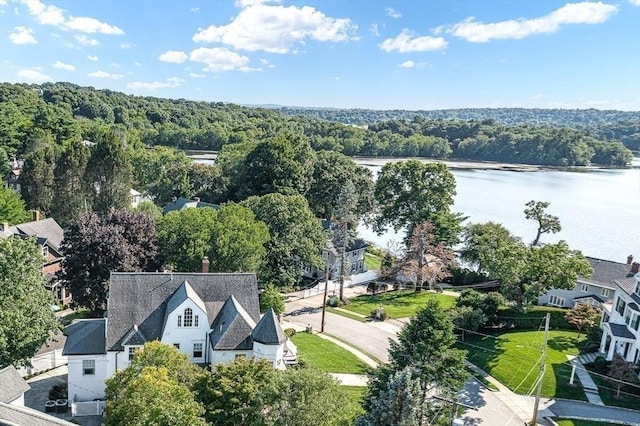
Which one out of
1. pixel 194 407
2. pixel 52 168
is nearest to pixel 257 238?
pixel 194 407

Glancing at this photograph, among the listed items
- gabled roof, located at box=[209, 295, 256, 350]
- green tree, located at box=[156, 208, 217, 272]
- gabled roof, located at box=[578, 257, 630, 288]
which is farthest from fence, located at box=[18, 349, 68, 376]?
gabled roof, located at box=[578, 257, 630, 288]

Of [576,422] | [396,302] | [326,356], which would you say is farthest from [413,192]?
[576,422]

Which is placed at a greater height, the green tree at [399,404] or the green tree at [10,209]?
the green tree at [10,209]

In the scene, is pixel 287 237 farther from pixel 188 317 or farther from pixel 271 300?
pixel 188 317

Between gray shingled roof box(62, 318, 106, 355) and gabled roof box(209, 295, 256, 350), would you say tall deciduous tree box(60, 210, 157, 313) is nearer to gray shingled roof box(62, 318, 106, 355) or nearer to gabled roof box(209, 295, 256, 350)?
gray shingled roof box(62, 318, 106, 355)

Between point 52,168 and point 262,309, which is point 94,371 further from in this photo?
point 52,168

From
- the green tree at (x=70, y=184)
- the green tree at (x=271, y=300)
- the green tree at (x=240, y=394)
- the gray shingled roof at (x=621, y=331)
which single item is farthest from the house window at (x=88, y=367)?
the green tree at (x=70, y=184)

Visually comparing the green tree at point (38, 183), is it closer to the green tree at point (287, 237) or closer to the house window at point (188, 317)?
the green tree at point (287, 237)
